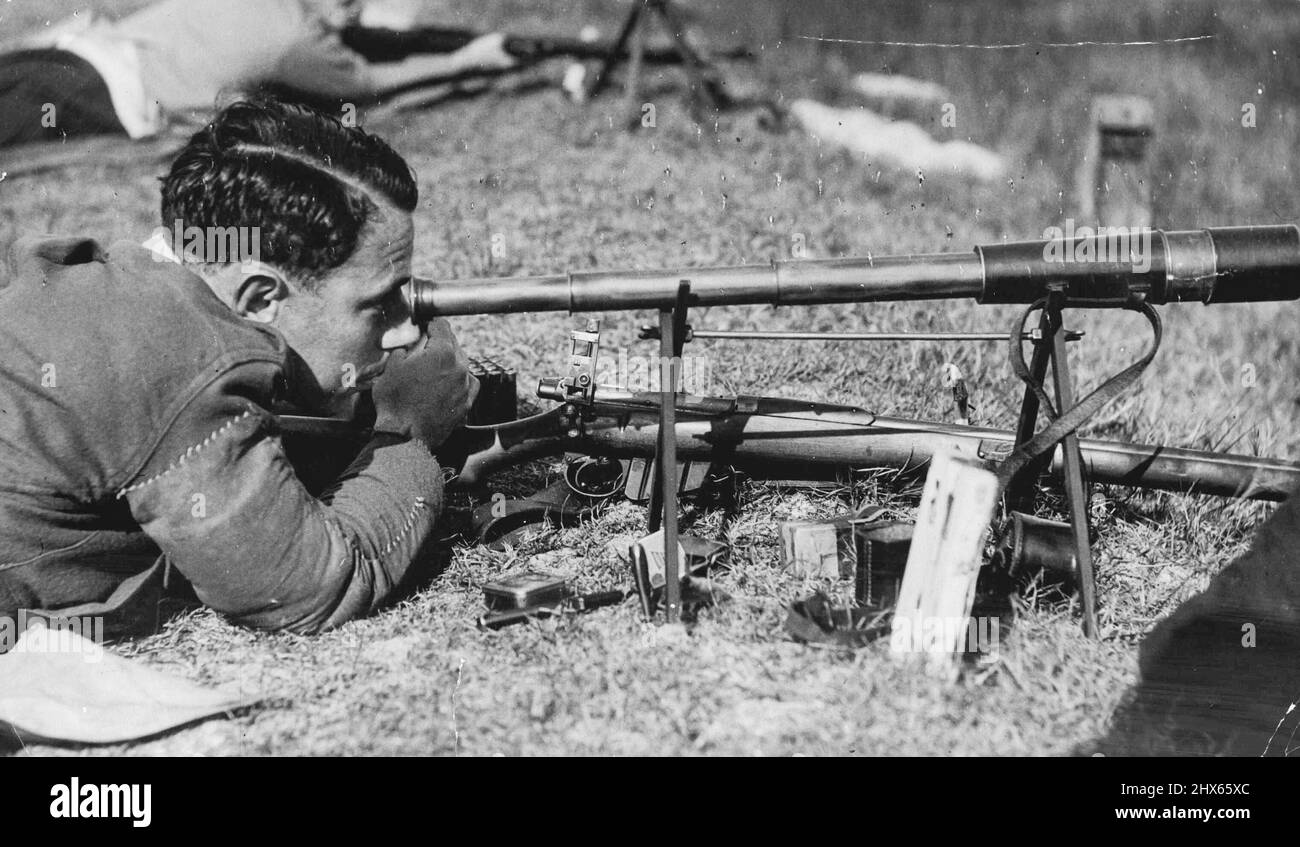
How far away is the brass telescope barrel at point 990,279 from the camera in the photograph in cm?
300

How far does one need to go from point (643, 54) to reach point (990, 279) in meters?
4.82

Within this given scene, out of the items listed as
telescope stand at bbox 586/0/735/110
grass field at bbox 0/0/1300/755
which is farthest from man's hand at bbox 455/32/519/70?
telescope stand at bbox 586/0/735/110

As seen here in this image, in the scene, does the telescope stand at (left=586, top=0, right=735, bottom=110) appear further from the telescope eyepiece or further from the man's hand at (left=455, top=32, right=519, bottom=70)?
the telescope eyepiece

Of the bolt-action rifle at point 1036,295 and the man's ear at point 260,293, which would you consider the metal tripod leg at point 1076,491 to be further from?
the man's ear at point 260,293

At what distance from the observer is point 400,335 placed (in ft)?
11.4

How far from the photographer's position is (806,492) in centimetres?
411

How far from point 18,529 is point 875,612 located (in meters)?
2.36

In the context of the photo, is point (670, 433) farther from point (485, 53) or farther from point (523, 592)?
point (485, 53)

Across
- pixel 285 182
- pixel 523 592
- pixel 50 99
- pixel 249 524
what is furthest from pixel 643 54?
pixel 249 524
